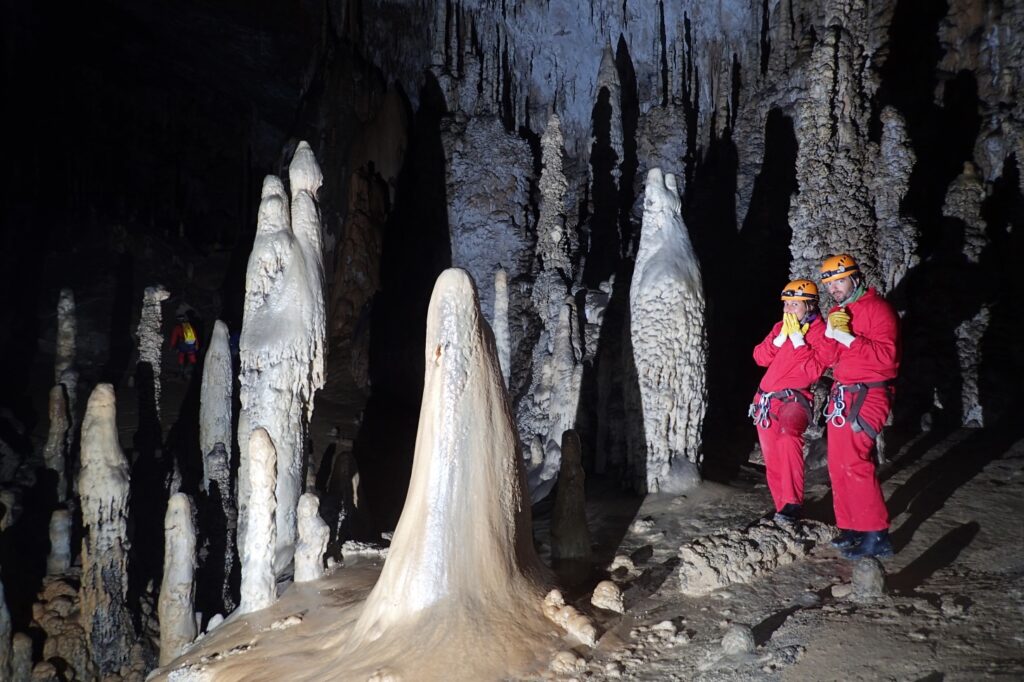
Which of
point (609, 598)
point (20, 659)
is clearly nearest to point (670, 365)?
point (609, 598)

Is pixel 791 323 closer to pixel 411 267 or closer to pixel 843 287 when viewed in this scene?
pixel 843 287

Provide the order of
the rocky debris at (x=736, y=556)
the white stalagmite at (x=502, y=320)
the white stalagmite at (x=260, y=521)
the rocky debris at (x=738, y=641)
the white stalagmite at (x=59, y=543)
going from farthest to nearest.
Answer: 1. the white stalagmite at (x=502, y=320)
2. the white stalagmite at (x=59, y=543)
3. the white stalagmite at (x=260, y=521)
4. the rocky debris at (x=736, y=556)
5. the rocky debris at (x=738, y=641)

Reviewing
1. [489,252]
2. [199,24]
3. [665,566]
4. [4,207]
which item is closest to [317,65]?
[199,24]

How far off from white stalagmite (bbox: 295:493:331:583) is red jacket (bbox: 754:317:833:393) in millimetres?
3543

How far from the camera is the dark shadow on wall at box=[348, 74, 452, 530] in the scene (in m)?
15.2

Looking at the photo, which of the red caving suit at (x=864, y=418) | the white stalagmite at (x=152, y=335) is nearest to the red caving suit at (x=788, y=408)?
the red caving suit at (x=864, y=418)

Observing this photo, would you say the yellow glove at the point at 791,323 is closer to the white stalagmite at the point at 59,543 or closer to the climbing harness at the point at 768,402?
the climbing harness at the point at 768,402

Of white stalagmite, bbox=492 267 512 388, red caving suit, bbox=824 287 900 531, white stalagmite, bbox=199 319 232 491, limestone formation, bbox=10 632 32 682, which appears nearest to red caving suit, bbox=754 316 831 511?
red caving suit, bbox=824 287 900 531

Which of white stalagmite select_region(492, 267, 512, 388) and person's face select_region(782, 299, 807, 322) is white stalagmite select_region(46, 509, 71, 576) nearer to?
white stalagmite select_region(492, 267, 512, 388)

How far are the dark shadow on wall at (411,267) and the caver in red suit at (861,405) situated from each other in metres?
11.1

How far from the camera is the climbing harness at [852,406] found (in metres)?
4.25

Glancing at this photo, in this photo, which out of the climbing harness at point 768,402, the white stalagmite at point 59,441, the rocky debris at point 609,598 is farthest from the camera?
the white stalagmite at point 59,441

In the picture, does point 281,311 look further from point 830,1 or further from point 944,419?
point 830,1

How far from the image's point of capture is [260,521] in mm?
6027
